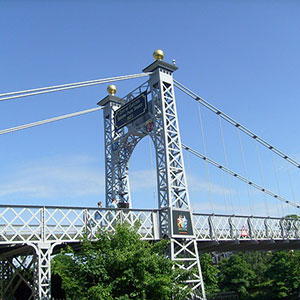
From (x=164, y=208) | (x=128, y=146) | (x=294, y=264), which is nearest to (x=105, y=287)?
(x=164, y=208)

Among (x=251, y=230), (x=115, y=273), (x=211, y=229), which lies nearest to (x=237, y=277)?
(x=251, y=230)

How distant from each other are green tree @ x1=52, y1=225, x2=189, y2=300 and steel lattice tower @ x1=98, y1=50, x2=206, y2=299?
2504 millimetres

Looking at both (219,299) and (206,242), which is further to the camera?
(219,299)

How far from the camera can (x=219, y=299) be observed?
53281 mm

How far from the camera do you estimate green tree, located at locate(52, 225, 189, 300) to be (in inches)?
609

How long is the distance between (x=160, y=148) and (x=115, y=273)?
28.8ft

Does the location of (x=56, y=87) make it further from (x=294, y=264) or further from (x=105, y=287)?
(x=294, y=264)

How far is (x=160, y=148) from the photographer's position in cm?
2289

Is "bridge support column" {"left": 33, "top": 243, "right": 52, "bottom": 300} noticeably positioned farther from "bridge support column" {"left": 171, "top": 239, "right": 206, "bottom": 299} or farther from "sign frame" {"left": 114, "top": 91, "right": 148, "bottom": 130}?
"sign frame" {"left": 114, "top": 91, "right": 148, "bottom": 130}

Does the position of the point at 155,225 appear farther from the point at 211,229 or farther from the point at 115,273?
the point at 115,273

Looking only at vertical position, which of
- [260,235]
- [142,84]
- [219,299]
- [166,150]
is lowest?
[219,299]

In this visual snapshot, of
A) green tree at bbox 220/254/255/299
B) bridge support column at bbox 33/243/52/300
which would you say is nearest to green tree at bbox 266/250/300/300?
green tree at bbox 220/254/255/299

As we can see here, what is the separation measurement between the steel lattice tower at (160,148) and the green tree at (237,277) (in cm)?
3302

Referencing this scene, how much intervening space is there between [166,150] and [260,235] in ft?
37.1
